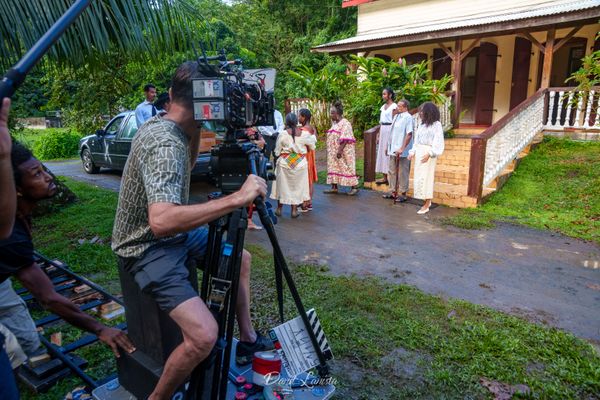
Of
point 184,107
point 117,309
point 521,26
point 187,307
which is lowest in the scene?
point 117,309

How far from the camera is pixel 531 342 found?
3252mm

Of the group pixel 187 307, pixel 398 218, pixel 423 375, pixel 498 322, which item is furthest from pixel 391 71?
pixel 187 307

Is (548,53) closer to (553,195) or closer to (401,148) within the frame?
(553,195)

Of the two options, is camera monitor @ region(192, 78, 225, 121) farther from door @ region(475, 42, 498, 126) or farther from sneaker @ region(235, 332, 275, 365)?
door @ region(475, 42, 498, 126)

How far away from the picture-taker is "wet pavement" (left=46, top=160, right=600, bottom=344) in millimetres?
3955

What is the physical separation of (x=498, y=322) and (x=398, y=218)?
327 cm

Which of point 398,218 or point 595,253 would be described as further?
point 398,218

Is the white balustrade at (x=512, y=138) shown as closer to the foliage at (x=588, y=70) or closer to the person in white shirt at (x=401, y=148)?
the foliage at (x=588, y=70)

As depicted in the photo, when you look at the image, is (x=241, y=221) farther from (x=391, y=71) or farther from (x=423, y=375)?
(x=391, y=71)

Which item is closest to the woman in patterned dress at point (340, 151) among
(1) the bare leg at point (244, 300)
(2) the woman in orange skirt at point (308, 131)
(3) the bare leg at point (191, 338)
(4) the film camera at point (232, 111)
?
(2) the woman in orange skirt at point (308, 131)

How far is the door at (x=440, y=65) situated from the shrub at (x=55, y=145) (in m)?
13.9

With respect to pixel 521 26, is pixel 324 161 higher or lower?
lower

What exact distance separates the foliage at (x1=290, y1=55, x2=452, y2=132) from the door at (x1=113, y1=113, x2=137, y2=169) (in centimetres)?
588

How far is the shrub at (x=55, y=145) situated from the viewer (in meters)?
16.6
